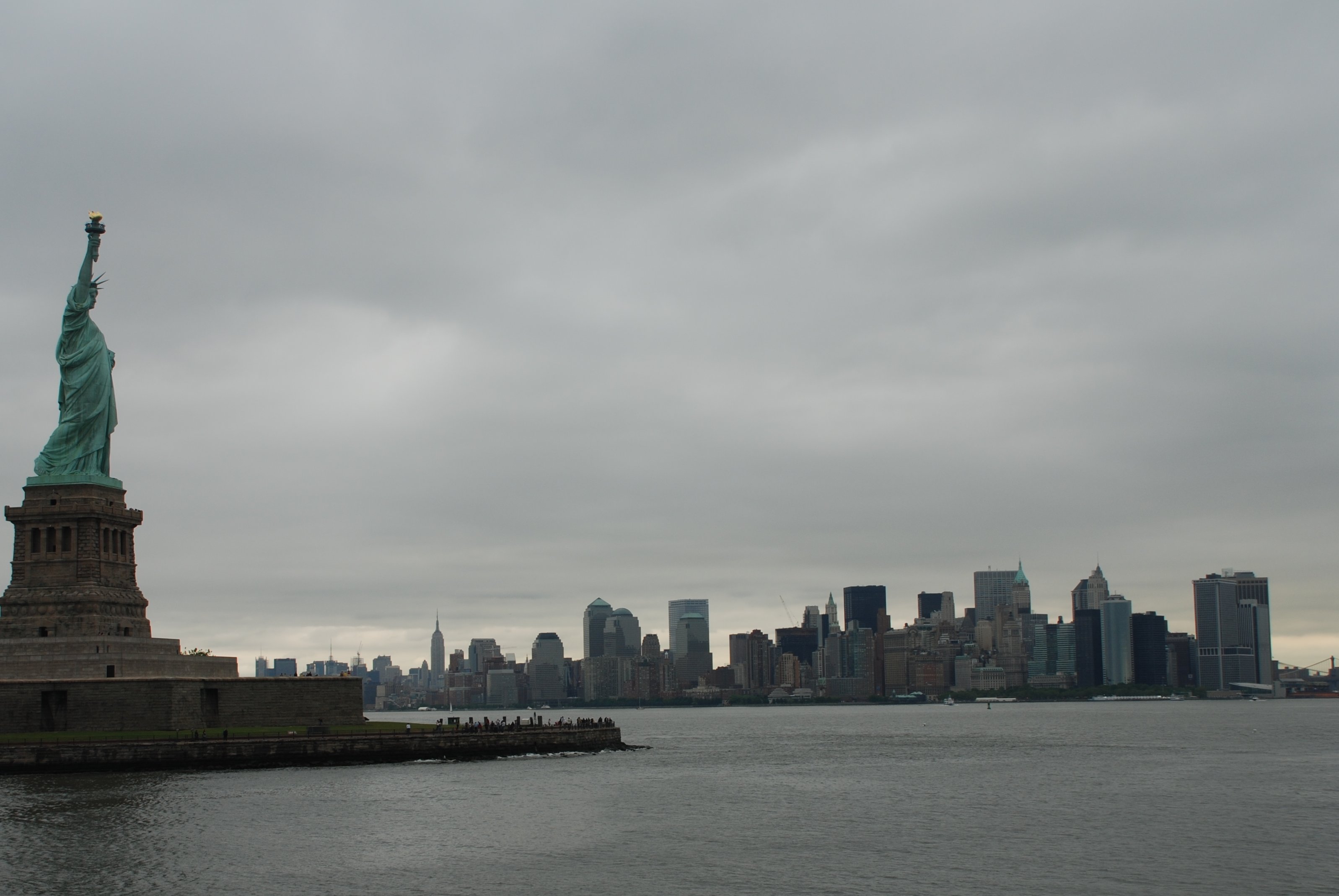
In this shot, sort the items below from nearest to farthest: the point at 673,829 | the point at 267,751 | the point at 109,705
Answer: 1. the point at 673,829
2. the point at 109,705
3. the point at 267,751

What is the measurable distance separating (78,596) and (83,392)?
1342 centimetres

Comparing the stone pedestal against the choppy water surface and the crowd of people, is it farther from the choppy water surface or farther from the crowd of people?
the crowd of people

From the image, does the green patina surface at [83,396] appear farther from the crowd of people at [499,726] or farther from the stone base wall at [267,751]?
the crowd of people at [499,726]

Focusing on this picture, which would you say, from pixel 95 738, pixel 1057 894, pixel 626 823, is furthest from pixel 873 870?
pixel 95 738

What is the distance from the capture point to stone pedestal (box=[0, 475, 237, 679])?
3091 inches

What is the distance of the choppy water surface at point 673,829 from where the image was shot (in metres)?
46.0

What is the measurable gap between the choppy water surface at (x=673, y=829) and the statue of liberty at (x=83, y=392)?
73.2 ft

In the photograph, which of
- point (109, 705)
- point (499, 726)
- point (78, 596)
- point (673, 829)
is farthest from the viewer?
point (499, 726)

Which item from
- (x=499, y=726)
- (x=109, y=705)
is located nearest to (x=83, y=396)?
(x=109, y=705)

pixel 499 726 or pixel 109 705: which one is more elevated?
pixel 109 705

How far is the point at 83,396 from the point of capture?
86.3 m

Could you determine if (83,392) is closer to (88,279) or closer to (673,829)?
(88,279)

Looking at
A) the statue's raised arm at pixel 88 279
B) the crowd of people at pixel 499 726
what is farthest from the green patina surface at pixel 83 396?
the crowd of people at pixel 499 726

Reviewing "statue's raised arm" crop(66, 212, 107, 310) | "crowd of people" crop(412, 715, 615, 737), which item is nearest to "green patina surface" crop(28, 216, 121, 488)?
"statue's raised arm" crop(66, 212, 107, 310)
